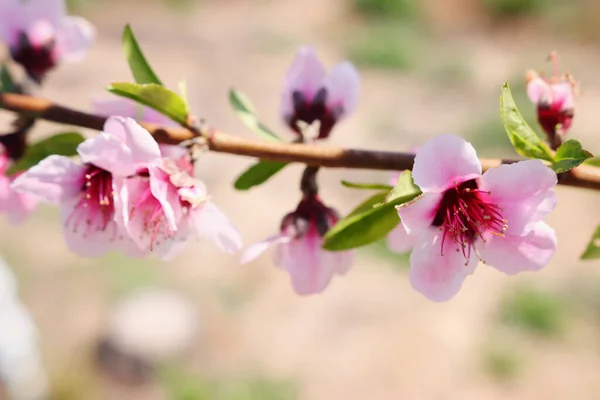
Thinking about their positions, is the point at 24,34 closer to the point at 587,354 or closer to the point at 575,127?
the point at 587,354

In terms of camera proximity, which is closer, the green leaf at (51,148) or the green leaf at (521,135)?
the green leaf at (521,135)

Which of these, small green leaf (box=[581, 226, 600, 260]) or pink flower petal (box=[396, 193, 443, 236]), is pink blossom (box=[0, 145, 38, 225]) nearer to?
pink flower petal (box=[396, 193, 443, 236])

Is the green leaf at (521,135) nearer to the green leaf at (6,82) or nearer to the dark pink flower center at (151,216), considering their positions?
the dark pink flower center at (151,216)

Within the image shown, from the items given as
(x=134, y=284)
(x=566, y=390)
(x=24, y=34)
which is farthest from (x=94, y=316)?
(x=24, y=34)

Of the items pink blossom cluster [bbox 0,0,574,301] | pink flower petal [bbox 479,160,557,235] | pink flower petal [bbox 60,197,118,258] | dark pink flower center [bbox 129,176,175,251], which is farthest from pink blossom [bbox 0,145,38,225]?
pink flower petal [bbox 479,160,557,235]

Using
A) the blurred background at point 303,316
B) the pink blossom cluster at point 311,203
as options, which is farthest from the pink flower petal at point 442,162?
the blurred background at point 303,316
